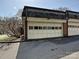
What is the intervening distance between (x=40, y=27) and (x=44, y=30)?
0.92 meters

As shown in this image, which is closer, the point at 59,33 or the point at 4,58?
the point at 4,58

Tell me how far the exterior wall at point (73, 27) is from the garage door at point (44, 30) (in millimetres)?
2248

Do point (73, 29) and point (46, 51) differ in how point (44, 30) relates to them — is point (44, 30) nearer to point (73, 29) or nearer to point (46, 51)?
point (73, 29)

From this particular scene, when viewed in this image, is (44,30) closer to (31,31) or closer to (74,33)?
(31,31)

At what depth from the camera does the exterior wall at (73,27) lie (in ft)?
70.3

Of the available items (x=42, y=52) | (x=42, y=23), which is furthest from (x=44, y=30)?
(x=42, y=52)

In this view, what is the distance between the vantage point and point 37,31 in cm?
1753

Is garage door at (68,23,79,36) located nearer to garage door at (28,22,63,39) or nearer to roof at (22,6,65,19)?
garage door at (28,22,63,39)

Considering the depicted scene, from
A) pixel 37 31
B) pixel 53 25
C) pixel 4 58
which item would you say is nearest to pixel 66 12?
pixel 53 25

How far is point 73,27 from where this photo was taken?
22.3 meters

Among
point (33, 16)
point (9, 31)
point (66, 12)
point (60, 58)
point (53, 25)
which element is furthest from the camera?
point (9, 31)

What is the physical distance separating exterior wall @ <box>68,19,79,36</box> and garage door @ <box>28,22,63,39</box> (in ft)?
7.38

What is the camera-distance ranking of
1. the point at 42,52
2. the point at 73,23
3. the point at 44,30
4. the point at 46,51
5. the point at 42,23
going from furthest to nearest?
1. the point at 73,23
2. the point at 44,30
3. the point at 42,23
4. the point at 46,51
5. the point at 42,52

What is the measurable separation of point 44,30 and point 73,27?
24.4 ft
